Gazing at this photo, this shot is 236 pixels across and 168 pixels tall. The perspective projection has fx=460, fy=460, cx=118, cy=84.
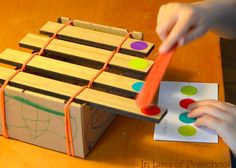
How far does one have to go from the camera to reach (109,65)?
2.91ft

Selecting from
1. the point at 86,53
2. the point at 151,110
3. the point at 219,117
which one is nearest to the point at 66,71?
the point at 86,53

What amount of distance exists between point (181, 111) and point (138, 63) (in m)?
0.13

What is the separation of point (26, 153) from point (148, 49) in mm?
310

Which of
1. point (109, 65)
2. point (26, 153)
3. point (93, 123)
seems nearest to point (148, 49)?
point (109, 65)

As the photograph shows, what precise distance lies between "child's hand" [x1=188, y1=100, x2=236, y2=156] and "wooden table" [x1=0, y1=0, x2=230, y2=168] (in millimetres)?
23

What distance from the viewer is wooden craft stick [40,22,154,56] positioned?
36.1 inches

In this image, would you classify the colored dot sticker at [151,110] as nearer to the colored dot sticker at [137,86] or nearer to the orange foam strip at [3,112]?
the colored dot sticker at [137,86]

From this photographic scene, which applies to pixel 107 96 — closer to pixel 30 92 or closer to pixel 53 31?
pixel 30 92

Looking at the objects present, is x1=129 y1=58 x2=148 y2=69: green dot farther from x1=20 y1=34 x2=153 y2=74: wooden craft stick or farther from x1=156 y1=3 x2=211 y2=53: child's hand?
x1=156 y1=3 x2=211 y2=53: child's hand

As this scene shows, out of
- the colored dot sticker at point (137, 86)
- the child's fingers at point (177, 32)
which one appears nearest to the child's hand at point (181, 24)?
the child's fingers at point (177, 32)

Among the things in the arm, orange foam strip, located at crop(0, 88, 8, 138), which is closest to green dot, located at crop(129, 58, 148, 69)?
the arm

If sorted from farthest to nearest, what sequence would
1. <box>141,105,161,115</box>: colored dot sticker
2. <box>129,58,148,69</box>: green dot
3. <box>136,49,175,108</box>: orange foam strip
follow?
<box>129,58,148,69</box>: green dot < <box>141,105,161,115</box>: colored dot sticker < <box>136,49,175,108</box>: orange foam strip

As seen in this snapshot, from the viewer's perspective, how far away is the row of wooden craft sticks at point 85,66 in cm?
80

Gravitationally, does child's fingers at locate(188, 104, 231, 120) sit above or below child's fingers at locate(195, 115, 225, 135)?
above
